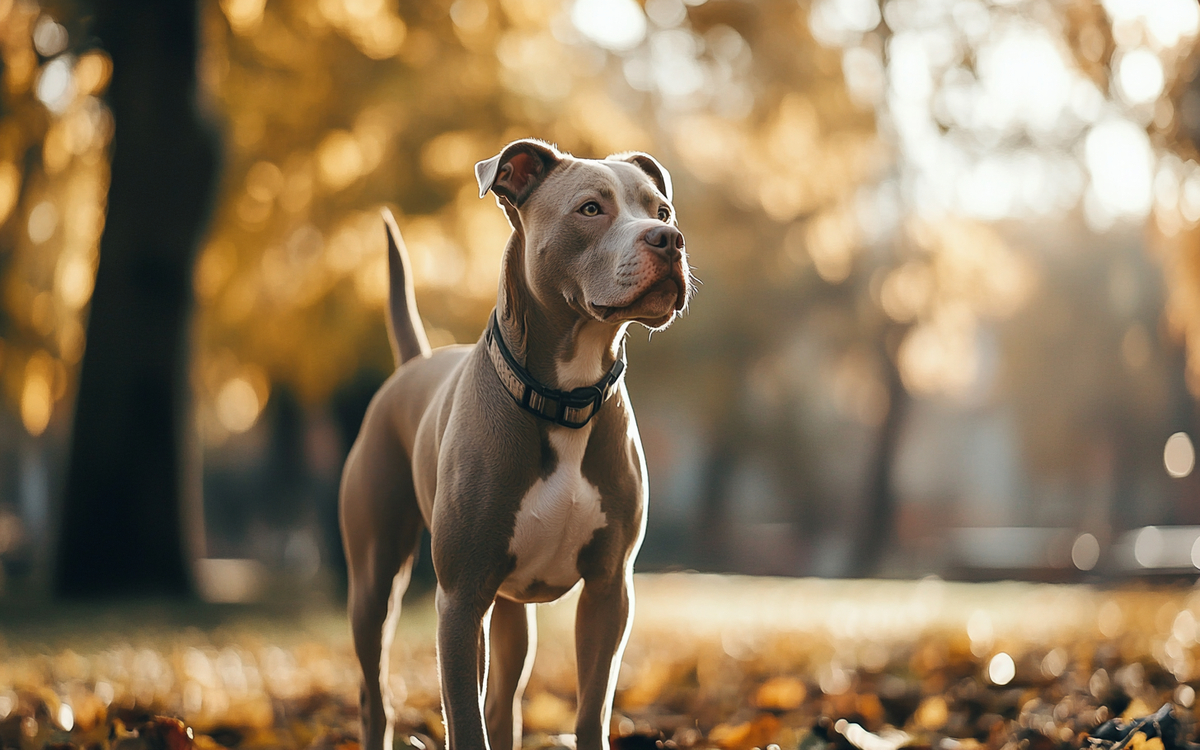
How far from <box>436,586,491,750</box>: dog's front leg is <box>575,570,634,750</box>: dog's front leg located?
329 mm

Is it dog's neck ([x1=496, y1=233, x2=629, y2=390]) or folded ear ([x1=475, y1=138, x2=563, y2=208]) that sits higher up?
folded ear ([x1=475, y1=138, x2=563, y2=208])

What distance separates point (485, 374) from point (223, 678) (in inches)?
155

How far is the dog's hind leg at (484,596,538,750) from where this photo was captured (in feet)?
11.8

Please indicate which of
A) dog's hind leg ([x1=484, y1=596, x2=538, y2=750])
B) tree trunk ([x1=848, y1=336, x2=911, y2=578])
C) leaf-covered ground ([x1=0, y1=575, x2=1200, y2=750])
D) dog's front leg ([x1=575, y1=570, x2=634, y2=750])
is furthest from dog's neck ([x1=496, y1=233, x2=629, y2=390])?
tree trunk ([x1=848, y1=336, x2=911, y2=578])

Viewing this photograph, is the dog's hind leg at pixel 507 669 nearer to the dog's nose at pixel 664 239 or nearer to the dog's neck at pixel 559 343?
the dog's neck at pixel 559 343

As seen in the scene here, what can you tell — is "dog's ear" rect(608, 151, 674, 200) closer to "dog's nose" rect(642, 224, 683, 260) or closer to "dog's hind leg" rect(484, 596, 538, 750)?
"dog's nose" rect(642, 224, 683, 260)

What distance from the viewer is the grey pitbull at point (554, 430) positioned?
9.79 feet

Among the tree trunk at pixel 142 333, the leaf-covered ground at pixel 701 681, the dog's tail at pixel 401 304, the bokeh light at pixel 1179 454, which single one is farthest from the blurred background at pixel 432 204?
the bokeh light at pixel 1179 454

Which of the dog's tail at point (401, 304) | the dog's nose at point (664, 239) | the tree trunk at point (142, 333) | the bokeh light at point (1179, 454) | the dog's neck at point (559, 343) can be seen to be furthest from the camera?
the bokeh light at point (1179, 454)

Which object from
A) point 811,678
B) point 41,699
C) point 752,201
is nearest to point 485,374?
point 41,699

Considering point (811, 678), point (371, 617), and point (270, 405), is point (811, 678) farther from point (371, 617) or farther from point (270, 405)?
point (270, 405)

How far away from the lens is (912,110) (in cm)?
1711

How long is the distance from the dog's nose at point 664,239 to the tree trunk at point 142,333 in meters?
8.62

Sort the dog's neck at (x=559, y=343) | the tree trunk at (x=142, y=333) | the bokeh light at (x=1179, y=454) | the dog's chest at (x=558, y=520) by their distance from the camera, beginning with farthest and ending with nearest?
the bokeh light at (x=1179, y=454) < the tree trunk at (x=142, y=333) < the dog's neck at (x=559, y=343) < the dog's chest at (x=558, y=520)
